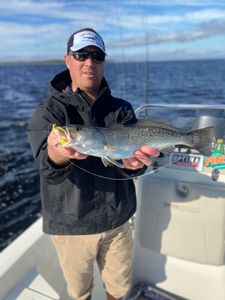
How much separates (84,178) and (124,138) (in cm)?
50

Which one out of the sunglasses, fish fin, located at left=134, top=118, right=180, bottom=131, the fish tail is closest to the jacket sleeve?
the sunglasses

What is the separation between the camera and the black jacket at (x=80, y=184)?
112 inches

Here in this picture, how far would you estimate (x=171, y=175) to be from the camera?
12.6 ft

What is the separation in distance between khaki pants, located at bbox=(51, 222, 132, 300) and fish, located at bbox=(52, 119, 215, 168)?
0.84 meters

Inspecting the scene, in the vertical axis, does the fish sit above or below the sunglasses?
below

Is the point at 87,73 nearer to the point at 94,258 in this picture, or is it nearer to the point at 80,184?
the point at 80,184

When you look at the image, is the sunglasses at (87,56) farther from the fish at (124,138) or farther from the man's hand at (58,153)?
the man's hand at (58,153)

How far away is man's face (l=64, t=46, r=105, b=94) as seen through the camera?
9.91 ft

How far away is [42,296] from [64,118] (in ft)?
5.70

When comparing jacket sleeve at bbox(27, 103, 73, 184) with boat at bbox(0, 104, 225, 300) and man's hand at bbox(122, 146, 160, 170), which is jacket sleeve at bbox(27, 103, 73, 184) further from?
boat at bbox(0, 104, 225, 300)

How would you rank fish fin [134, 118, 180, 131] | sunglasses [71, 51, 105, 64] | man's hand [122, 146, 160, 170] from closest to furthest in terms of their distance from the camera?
man's hand [122, 146, 160, 170] < fish fin [134, 118, 180, 131] < sunglasses [71, 51, 105, 64]

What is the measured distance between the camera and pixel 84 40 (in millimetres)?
3016

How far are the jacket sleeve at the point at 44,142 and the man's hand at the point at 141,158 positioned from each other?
49 cm

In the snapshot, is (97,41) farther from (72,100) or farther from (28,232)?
(28,232)
